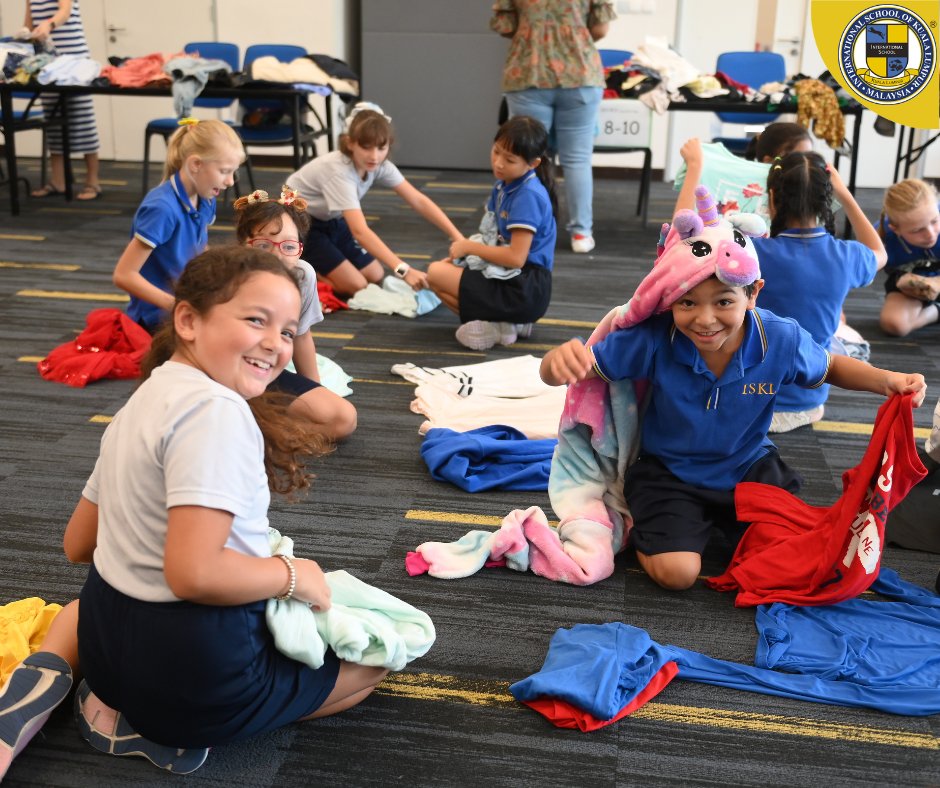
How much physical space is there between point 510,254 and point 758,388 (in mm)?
1579

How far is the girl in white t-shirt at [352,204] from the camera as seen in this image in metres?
Result: 3.74

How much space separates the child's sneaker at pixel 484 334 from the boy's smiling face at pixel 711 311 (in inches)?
62.9

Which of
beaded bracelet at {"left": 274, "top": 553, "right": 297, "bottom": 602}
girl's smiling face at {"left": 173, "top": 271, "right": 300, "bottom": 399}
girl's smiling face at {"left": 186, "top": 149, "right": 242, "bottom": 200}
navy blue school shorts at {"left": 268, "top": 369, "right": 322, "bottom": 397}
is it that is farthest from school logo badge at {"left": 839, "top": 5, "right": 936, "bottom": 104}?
beaded bracelet at {"left": 274, "top": 553, "right": 297, "bottom": 602}

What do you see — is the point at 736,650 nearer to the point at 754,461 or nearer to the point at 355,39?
the point at 754,461

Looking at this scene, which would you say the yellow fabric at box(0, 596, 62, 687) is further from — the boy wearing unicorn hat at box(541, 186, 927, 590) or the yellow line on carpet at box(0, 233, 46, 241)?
the yellow line on carpet at box(0, 233, 46, 241)

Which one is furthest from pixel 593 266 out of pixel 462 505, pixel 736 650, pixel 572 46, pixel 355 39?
pixel 355 39

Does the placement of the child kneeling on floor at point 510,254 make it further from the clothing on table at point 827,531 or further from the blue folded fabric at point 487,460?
the clothing on table at point 827,531

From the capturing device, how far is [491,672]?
1.79m

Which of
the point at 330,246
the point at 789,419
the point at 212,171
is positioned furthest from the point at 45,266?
the point at 789,419

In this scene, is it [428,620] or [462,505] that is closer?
[428,620]

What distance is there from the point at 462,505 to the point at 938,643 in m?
1.06

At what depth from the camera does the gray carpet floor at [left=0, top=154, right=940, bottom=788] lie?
1.55m

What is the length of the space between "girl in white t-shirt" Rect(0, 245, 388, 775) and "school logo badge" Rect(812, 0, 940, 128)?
6.30ft

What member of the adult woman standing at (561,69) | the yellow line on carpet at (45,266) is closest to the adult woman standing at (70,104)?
the yellow line on carpet at (45,266)
